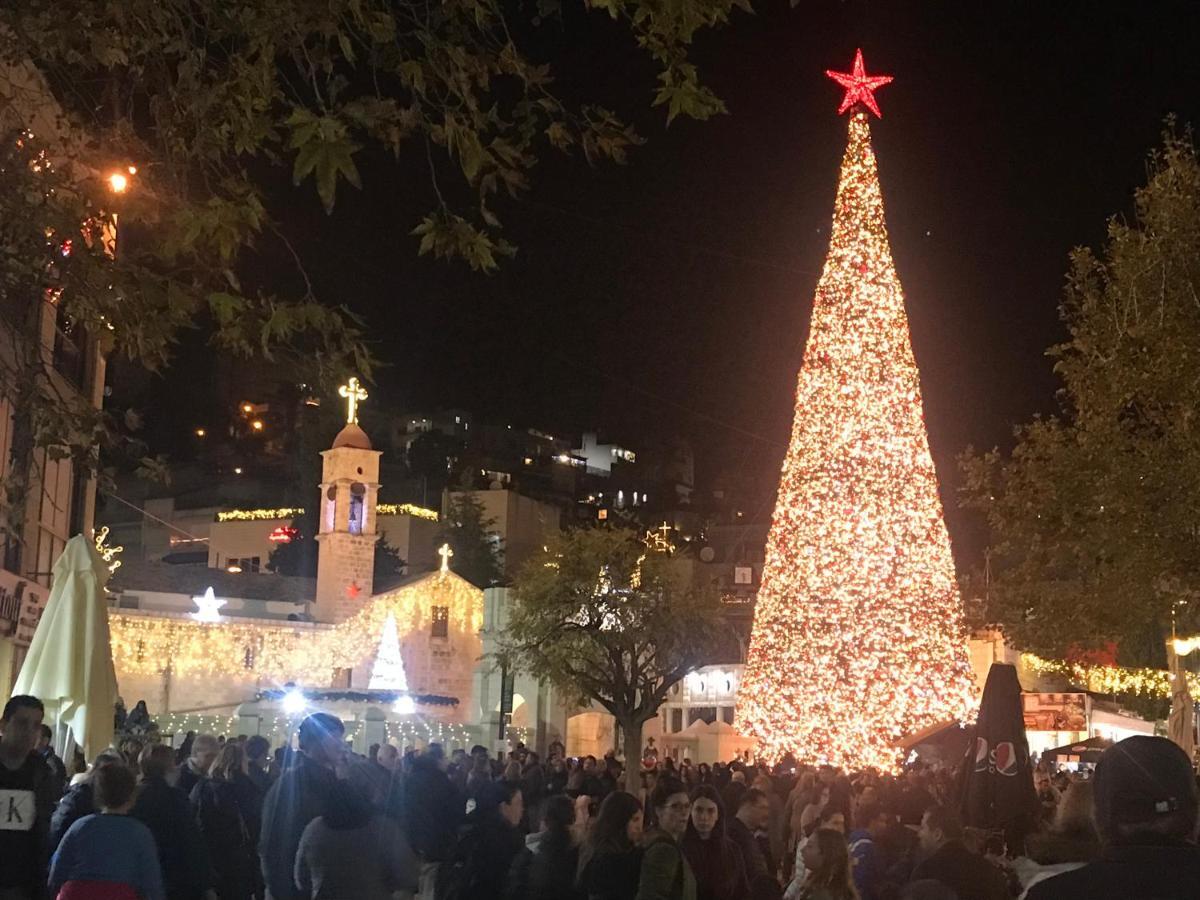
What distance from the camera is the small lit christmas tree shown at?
5097 centimetres

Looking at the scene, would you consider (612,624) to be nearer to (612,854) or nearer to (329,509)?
(329,509)

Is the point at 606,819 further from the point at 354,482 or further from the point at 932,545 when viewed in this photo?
the point at 354,482

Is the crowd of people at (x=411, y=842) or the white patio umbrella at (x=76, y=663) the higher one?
the white patio umbrella at (x=76, y=663)

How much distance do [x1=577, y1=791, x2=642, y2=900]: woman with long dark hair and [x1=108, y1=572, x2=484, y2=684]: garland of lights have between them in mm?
41966

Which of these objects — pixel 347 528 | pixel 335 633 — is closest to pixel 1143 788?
pixel 335 633

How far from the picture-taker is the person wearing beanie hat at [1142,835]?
3.04m

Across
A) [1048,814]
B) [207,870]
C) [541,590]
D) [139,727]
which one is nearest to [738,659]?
[541,590]

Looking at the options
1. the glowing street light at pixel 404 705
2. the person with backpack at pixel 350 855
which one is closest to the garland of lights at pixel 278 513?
the glowing street light at pixel 404 705

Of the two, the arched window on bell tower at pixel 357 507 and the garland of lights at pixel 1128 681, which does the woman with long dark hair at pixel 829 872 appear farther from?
the arched window on bell tower at pixel 357 507

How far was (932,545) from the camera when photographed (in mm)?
27734

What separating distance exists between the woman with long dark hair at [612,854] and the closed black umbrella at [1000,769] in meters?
6.51

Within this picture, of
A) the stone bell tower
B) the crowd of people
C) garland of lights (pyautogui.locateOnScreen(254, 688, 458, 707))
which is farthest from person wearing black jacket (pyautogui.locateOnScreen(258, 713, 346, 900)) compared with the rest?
the stone bell tower

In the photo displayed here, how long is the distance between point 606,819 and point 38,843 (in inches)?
107

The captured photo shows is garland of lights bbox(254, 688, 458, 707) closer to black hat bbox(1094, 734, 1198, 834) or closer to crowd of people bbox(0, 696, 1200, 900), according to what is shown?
crowd of people bbox(0, 696, 1200, 900)
